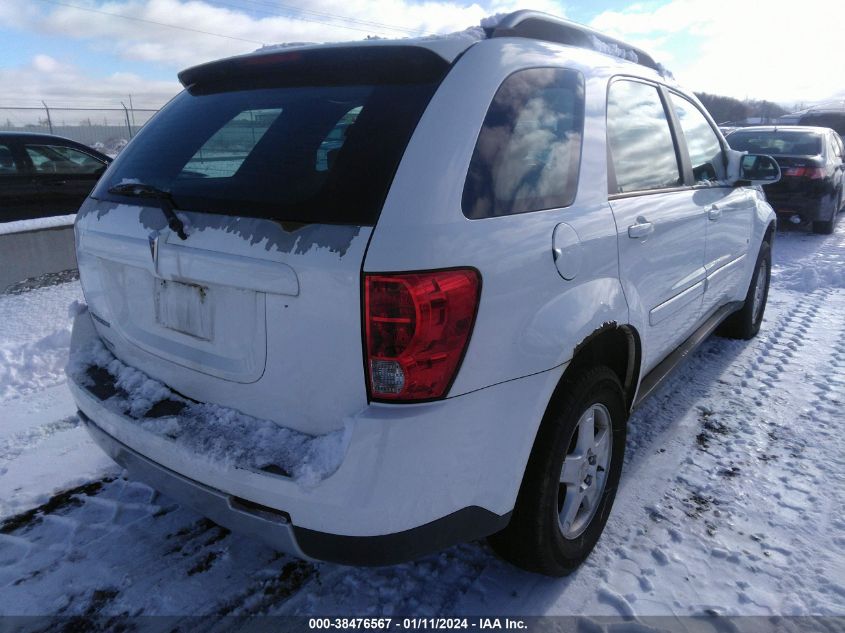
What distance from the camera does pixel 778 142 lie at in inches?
399

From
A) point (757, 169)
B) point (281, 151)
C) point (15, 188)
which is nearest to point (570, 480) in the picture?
point (281, 151)

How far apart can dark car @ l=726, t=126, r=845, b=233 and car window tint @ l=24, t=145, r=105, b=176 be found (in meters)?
9.67

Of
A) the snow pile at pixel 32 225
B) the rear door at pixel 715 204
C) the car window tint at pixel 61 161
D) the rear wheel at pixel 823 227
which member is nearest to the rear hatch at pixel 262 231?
the rear door at pixel 715 204

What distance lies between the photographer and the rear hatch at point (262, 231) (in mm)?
1665

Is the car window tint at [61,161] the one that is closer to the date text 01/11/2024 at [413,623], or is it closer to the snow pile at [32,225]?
the snow pile at [32,225]

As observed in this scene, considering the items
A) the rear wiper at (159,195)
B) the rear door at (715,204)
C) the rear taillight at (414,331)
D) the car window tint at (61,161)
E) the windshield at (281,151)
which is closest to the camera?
the rear taillight at (414,331)

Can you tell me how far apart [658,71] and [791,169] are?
24.1ft

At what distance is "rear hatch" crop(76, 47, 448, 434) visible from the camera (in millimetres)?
1665

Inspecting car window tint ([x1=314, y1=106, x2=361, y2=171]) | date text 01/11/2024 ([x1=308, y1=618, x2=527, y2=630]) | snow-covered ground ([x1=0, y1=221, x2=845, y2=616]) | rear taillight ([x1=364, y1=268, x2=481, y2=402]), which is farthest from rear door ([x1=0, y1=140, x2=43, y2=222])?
rear taillight ([x1=364, y1=268, x2=481, y2=402])

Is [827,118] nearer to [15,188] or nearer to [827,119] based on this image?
[827,119]

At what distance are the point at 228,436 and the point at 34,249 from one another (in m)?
5.20

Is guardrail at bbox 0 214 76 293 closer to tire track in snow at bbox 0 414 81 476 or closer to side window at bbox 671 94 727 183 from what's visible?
tire track in snow at bbox 0 414 81 476

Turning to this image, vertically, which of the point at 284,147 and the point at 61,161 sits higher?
the point at 284,147

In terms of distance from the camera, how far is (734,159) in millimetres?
4121
